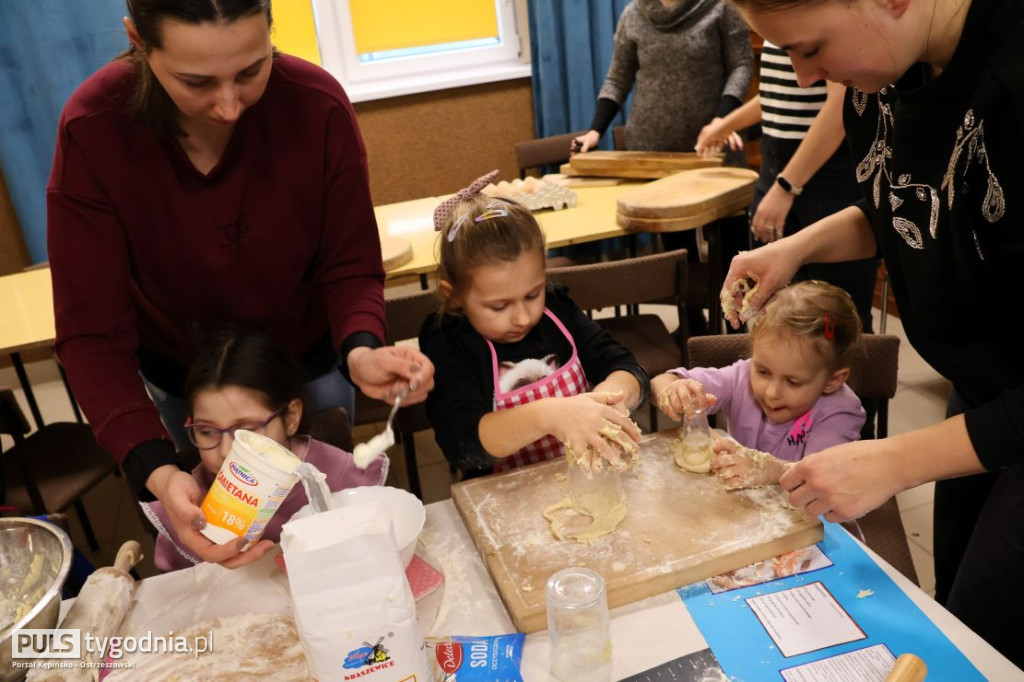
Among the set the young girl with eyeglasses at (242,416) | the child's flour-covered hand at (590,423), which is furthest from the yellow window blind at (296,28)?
the child's flour-covered hand at (590,423)

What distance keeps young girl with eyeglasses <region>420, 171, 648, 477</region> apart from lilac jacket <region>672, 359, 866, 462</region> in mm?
206

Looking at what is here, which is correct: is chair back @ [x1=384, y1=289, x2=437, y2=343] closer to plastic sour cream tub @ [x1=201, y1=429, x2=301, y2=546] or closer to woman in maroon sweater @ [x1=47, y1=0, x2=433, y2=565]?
woman in maroon sweater @ [x1=47, y1=0, x2=433, y2=565]

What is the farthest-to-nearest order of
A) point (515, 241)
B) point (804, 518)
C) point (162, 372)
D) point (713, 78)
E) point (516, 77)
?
point (516, 77) < point (713, 78) < point (162, 372) < point (515, 241) < point (804, 518)

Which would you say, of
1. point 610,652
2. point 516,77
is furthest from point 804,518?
point 516,77

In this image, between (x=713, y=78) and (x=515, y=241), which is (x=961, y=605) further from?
(x=713, y=78)

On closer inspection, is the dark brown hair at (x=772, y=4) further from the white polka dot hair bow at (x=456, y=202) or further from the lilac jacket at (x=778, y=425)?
the lilac jacket at (x=778, y=425)

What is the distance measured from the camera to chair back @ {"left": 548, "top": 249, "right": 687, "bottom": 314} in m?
2.37

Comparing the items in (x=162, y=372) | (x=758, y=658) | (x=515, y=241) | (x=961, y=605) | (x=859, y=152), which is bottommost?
(x=961, y=605)

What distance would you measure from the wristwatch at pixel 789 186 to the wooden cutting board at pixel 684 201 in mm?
421

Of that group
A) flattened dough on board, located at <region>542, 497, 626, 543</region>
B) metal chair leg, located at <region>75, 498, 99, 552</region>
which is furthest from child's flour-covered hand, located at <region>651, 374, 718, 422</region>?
metal chair leg, located at <region>75, 498, 99, 552</region>

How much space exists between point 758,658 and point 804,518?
0.28 meters

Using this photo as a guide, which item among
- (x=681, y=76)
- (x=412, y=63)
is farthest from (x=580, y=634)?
(x=412, y=63)

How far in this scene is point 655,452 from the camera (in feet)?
4.92

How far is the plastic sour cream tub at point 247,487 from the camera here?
106cm
